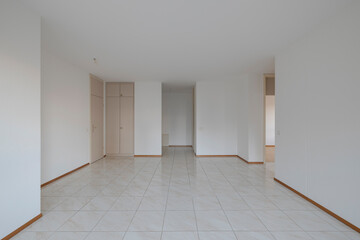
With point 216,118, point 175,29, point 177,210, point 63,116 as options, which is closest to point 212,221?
point 177,210

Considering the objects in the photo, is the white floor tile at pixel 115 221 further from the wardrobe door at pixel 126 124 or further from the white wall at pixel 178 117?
the white wall at pixel 178 117

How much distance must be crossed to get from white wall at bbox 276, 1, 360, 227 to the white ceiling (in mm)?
357

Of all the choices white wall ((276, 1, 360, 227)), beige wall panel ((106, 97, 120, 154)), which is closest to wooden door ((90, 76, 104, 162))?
beige wall panel ((106, 97, 120, 154))

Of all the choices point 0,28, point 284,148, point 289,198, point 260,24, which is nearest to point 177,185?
point 289,198

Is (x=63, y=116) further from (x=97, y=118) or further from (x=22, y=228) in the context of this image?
(x=22, y=228)

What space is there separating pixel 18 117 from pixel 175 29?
2.49 metres

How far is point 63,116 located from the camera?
4605mm

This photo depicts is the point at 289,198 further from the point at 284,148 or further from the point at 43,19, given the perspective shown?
the point at 43,19

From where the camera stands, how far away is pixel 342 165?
8.34ft

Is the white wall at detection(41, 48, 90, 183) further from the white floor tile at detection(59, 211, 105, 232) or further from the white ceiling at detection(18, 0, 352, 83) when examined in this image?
the white floor tile at detection(59, 211, 105, 232)

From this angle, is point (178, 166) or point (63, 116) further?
point (178, 166)

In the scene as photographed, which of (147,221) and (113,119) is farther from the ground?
(113,119)

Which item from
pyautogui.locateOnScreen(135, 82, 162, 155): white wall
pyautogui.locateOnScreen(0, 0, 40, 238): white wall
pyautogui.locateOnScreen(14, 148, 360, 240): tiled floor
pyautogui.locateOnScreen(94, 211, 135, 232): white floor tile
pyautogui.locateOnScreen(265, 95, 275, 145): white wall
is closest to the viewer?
pyautogui.locateOnScreen(0, 0, 40, 238): white wall

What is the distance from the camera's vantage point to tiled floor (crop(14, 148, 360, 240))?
2.32m
